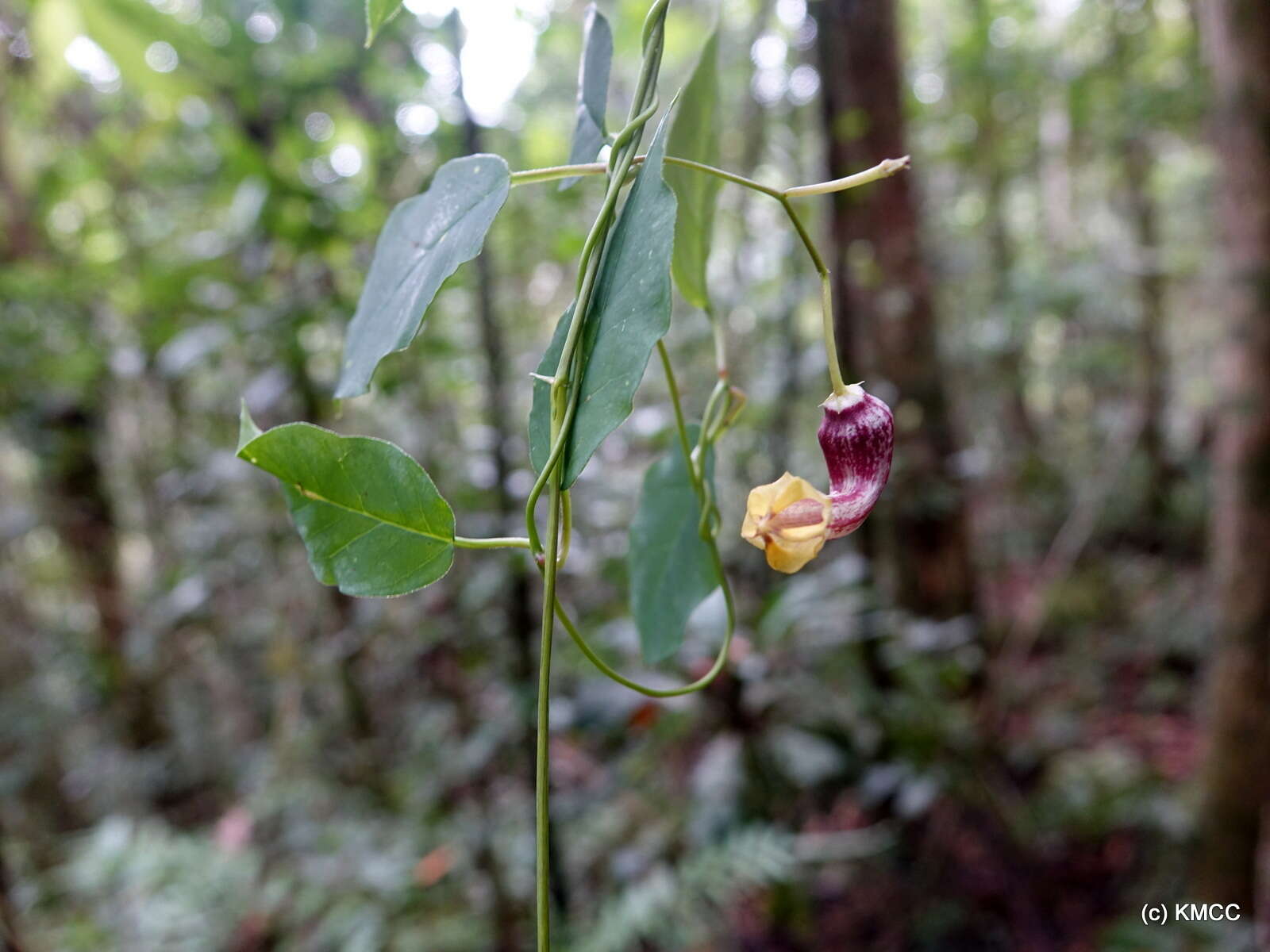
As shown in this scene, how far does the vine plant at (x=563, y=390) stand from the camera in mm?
331

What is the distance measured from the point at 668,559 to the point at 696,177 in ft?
0.75

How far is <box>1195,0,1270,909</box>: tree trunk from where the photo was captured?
1.62 meters

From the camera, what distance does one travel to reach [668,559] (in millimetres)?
529

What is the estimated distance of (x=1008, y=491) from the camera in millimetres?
5902

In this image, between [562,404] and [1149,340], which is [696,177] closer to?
[562,404]

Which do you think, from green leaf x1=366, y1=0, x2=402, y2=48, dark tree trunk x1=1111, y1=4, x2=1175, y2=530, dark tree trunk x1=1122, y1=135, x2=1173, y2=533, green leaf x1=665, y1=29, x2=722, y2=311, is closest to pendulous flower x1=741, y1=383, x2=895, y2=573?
green leaf x1=665, y1=29, x2=722, y2=311

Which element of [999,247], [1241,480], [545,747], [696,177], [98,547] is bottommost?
[1241,480]

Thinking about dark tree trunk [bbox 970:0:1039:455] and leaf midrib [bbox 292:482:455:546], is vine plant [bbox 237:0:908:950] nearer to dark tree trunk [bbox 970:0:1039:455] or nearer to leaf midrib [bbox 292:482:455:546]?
leaf midrib [bbox 292:482:455:546]

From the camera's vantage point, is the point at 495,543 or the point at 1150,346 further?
the point at 1150,346

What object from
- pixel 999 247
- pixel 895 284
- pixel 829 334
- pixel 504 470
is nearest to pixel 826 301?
pixel 829 334

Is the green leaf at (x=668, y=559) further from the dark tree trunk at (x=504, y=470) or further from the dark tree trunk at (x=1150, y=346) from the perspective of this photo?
the dark tree trunk at (x=1150, y=346)

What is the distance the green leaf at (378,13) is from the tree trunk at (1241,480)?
6.01 ft

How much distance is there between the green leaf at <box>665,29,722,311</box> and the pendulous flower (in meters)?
0.13

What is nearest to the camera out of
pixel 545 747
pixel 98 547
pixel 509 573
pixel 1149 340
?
pixel 545 747
